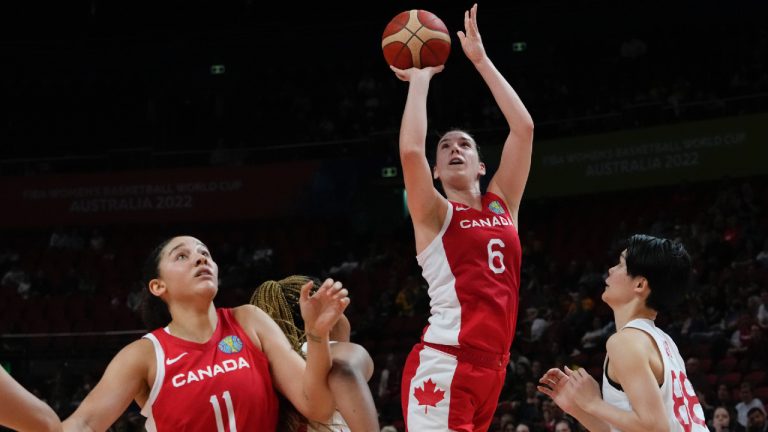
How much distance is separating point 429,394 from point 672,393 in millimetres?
1186

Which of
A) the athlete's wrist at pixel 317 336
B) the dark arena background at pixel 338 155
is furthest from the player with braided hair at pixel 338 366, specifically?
the dark arena background at pixel 338 155

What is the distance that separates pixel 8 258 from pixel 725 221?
40.2 feet

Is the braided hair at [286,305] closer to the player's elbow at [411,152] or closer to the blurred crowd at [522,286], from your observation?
the player's elbow at [411,152]

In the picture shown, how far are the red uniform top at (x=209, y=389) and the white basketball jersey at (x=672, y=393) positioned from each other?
1273 mm

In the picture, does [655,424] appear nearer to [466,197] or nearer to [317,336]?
[317,336]

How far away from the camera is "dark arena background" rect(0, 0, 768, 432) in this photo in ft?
47.7

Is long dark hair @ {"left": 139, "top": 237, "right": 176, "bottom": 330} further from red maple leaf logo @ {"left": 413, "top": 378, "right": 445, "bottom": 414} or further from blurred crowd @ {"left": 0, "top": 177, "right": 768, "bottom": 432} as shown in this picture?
blurred crowd @ {"left": 0, "top": 177, "right": 768, "bottom": 432}

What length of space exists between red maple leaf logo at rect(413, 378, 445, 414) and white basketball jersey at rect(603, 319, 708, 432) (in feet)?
2.81

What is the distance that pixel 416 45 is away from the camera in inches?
199

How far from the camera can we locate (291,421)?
3850mm

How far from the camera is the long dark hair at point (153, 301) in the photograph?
157 inches

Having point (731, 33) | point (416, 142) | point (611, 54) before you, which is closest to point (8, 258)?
point (611, 54)

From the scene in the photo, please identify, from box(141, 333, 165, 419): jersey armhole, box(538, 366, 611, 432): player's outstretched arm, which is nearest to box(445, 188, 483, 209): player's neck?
box(538, 366, 611, 432): player's outstretched arm

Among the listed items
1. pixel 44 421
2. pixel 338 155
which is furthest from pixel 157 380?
pixel 338 155
